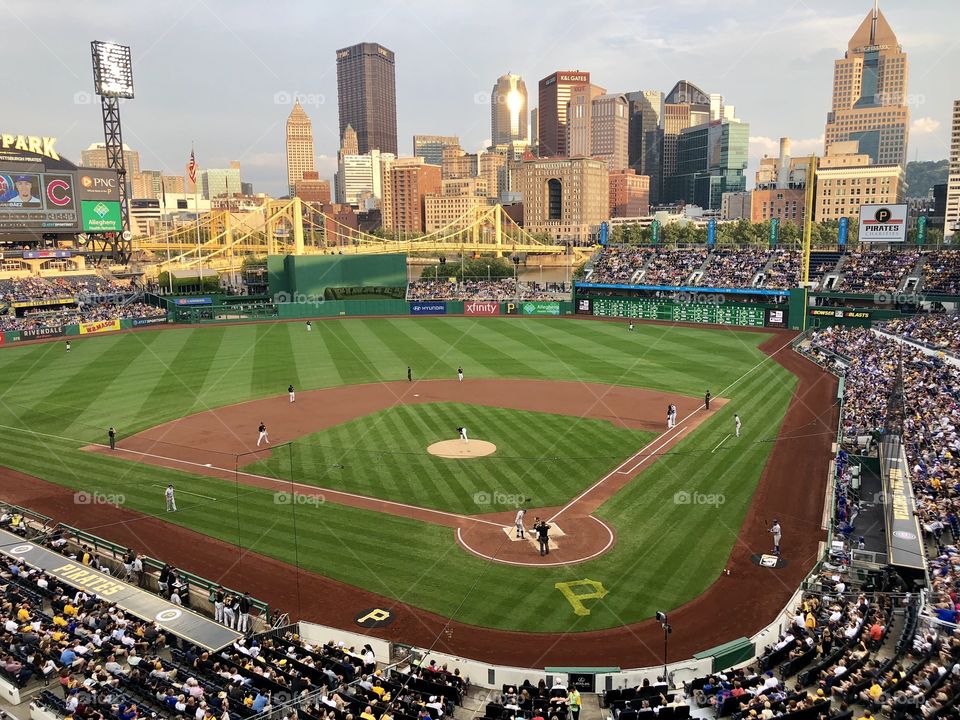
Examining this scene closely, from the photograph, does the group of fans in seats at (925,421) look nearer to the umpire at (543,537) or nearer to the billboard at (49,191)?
the umpire at (543,537)

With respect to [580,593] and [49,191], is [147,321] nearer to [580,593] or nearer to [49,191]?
[49,191]

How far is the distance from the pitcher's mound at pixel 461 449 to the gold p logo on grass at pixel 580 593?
Answer: 34.8 feet

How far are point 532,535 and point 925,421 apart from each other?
1796 centimetres

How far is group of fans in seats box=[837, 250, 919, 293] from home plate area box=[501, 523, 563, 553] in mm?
53184

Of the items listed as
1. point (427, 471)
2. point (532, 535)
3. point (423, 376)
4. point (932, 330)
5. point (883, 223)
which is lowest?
point (532, 535)

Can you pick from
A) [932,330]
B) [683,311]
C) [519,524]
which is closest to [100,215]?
[683,311]

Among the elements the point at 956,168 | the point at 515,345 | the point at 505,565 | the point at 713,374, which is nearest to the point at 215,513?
the point at 505,565

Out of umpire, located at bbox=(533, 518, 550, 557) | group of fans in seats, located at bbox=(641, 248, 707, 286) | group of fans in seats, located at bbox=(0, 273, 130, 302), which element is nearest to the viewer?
umpire, located at bbox=(533, 518, 550, 557)

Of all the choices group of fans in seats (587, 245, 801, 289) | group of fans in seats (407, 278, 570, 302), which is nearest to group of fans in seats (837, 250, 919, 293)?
group of fans in seats (587, 245, 801, 289)

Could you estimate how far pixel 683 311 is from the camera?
75.3 meters

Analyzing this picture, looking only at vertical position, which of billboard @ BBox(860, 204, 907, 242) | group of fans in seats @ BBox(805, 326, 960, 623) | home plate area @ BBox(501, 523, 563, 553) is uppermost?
billboard @ BBox(860, 204, 907, 242)

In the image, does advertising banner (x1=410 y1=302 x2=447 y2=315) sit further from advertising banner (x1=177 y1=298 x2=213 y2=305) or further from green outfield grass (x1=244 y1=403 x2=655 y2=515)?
green outfield grass (x1=244 y1=403 x2=655 y2=515)

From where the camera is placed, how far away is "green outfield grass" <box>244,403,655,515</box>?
2536 cm

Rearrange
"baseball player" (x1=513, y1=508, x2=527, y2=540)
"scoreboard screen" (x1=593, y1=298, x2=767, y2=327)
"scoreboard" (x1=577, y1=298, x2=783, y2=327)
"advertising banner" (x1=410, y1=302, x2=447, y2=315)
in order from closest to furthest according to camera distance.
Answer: "baseball player" (x1=513, y1=508, x2=527, y2=540), "scoreboard" (x1=577, y1=298, x2=783, y2=327), "scoreboard screen" (x1=593, y1=298, x2=767, y2=327), "advertising banner" (x1=410, y1=302, x2=447, y2=315)
